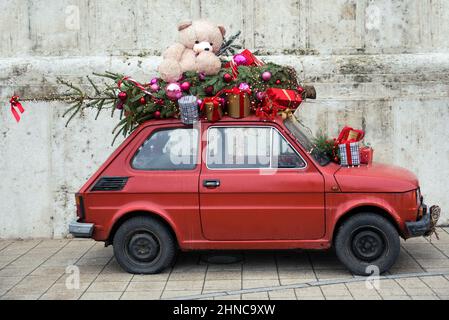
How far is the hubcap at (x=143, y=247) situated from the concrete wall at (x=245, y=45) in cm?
278

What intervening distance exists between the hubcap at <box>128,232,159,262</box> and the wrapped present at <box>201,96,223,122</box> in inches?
52.7

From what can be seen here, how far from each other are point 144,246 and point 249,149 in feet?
4.73

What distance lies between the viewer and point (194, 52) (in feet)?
25.6

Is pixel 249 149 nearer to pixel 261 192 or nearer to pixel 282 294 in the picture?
pixel 261 192

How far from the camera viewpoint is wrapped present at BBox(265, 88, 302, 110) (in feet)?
24.3

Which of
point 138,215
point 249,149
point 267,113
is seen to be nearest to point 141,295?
point 138,215

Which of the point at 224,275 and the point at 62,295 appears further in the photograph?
the point at 224,275

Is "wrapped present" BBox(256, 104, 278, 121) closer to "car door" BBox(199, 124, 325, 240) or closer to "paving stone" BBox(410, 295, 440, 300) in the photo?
"car door" BBox(199, 124, 325, 240)

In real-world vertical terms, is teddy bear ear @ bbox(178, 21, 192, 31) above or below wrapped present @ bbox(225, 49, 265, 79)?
above

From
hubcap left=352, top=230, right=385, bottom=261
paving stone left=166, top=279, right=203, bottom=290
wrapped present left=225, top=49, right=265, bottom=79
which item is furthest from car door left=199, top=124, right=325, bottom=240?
wrapped present left=225, top=49, right=265, bottom=79

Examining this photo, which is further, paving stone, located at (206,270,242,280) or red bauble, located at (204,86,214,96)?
red bauble, located at (204,86,214,96)

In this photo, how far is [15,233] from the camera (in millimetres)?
10031

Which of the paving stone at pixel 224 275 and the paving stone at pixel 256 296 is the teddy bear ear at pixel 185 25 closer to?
the paving stone at pixel 224 275
